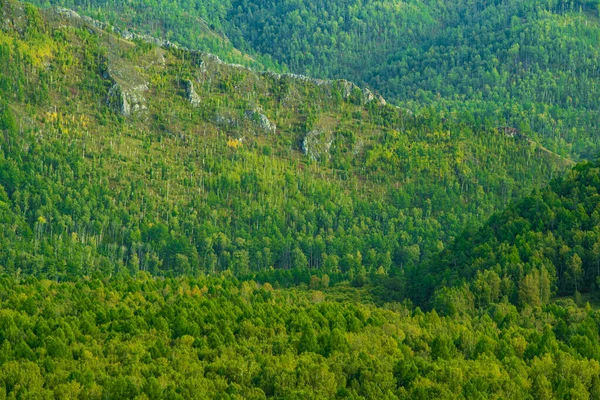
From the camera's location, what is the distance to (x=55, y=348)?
558ft

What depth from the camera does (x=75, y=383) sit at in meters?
150

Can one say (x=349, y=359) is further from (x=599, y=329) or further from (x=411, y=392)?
(x=599, y=329)

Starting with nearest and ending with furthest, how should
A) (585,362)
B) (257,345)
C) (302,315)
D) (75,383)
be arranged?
(75,383)
(585,362)
(257,345)
(302,315)

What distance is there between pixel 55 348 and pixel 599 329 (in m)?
86.3

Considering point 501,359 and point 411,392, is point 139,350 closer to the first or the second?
point 411,392

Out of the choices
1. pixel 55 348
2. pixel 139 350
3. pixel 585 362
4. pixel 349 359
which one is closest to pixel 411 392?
pixel 349 359

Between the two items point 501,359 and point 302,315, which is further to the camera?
point 302,315

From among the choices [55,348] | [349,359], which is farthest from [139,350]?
[349,359]

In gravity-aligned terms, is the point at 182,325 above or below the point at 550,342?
below

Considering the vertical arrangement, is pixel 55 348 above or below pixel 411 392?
below

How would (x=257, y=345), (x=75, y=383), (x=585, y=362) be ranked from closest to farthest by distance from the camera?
(x=75, y=383), (x=585, y=362), (x=257, y=345)

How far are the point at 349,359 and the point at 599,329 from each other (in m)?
45.2

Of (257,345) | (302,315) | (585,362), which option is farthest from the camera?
(302,315)

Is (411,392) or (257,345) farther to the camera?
(257,345)
